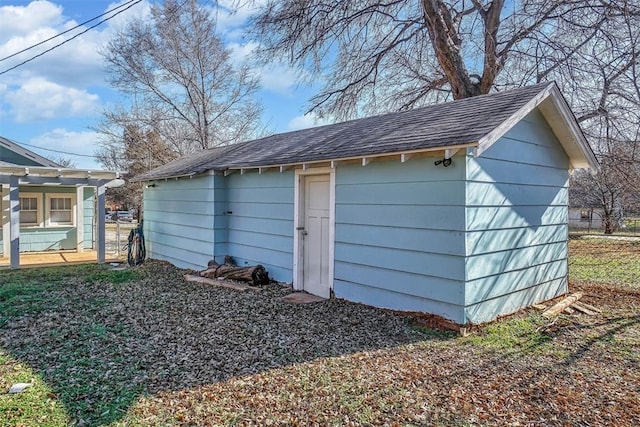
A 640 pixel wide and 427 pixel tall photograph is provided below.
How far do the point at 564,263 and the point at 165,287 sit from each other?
715 cm

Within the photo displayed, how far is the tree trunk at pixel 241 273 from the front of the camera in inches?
292

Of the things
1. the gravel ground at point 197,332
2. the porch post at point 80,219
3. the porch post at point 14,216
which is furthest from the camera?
the porch post at point 80,219

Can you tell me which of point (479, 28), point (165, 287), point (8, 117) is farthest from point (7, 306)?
point (8, 117)

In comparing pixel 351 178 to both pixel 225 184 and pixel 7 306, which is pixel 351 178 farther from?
pixel 7 306

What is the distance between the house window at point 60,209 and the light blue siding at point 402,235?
1107 centimetres

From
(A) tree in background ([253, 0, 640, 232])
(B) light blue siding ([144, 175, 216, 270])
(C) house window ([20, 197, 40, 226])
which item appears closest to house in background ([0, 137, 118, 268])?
(C) house window ([20, 197, 40, 226])

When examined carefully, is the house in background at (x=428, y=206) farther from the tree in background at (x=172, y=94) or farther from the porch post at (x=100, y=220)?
the tree in background at (x=172, y=94)

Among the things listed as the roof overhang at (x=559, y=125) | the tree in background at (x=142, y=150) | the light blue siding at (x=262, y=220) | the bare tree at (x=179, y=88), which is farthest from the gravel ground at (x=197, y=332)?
the tree in background at (x=142, y=150)

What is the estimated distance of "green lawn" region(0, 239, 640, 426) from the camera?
115 inches

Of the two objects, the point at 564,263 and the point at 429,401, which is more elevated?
the point at 564,263

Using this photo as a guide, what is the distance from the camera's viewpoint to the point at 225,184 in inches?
344

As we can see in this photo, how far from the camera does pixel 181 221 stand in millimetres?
9953

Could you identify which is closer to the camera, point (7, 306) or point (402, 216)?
point (402, 216)

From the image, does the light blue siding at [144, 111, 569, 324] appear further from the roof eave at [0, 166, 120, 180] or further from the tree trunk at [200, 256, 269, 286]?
the roof eave at [0, 166, 120, 180]
